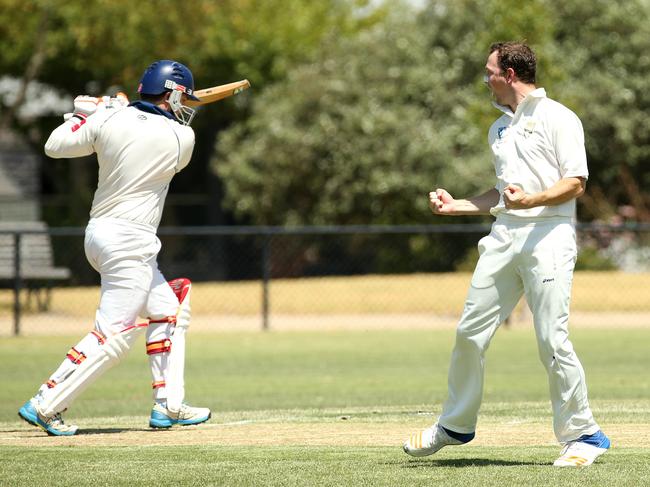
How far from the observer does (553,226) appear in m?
6.78

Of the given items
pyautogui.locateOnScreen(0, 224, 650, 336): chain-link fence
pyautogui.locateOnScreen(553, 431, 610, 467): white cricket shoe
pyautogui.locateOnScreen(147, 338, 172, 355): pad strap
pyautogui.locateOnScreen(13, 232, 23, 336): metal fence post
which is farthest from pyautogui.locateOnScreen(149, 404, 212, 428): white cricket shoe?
pyautogui.locateOnScreen(13, 232, 23, 336): metal fence post

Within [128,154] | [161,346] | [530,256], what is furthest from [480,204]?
[161,346]

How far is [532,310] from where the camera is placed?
22.3 ft

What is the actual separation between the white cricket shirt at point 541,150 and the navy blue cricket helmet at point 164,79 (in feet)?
8.91

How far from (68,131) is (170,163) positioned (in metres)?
0.73

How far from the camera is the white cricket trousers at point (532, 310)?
22.0ft

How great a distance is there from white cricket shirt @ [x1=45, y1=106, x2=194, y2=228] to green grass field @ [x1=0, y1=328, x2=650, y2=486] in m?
1.58

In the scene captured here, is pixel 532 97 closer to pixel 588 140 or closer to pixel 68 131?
pixel 68 131

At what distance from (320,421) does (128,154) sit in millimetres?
2545

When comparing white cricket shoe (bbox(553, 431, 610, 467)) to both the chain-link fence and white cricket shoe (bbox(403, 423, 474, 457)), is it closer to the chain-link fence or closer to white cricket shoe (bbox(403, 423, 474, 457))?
white cricket shoe (bbox(403, 423, 474, 457))

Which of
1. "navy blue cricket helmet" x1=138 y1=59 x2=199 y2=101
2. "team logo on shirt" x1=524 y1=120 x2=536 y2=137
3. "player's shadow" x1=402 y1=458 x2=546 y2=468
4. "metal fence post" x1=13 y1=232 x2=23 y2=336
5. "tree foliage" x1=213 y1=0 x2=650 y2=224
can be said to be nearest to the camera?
"team logo on shirt" x1=524 y1=120 x2=536 y2=137

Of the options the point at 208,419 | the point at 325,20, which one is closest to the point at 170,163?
the point at 208,419

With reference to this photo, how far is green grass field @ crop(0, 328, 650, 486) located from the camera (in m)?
6.65

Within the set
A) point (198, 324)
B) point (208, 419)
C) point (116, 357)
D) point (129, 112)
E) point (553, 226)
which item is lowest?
point (198, 324)
